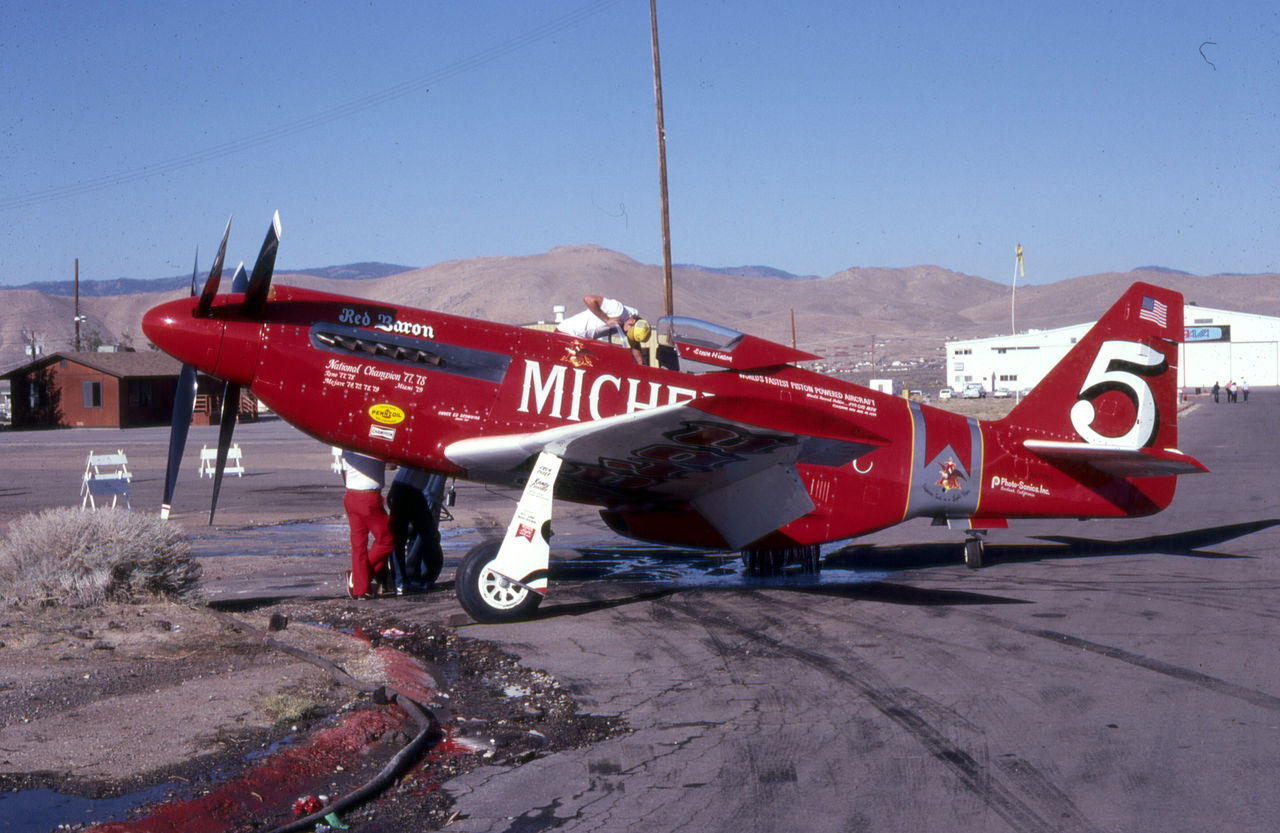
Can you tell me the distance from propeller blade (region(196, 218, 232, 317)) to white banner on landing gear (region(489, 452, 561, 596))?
3102mm

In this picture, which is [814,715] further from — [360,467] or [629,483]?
[360,467]

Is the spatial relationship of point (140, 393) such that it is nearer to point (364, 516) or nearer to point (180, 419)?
point (180, 419)

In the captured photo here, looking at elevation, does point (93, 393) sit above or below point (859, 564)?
above

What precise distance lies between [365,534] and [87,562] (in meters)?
2.31

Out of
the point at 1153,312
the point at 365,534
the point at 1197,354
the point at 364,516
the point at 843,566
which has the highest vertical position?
the point at 1197,354

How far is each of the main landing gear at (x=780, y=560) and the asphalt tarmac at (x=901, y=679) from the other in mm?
190

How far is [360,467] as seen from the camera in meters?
9.84

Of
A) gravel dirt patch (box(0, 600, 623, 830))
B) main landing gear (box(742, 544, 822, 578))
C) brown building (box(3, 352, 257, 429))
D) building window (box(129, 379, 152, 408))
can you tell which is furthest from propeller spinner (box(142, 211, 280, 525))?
building window (box(129, 379, 152, 408))

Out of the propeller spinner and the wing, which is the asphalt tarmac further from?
the propeller spinner

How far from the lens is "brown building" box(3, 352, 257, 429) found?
58375 millimetres

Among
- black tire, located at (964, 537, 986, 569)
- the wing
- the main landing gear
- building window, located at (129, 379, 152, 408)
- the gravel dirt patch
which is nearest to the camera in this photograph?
the gravel dirt patch

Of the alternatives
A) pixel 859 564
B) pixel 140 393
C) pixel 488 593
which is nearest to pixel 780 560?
pixel 859 564

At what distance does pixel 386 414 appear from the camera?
927cm

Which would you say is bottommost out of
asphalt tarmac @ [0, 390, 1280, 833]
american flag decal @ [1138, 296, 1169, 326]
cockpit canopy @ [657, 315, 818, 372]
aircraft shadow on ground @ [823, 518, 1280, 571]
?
asphalt tarmac @ [0, 390, 1280, 833]
